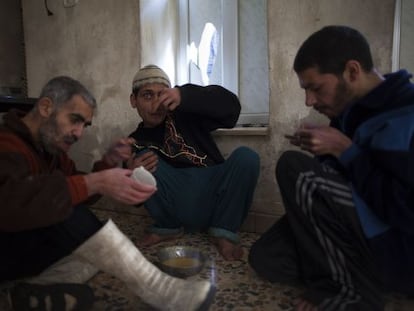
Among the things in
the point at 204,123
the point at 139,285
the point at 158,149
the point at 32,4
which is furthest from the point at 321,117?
the point at 32,4

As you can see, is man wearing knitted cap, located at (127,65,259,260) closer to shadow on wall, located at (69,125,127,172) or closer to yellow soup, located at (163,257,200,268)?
yellow soup, located at (163,257,200,268)

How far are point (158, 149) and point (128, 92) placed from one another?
1.91 ft

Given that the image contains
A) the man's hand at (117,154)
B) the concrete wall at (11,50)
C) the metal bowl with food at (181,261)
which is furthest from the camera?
the concrete wall at (11,50)

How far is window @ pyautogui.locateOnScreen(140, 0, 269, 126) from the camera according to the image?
1.88 m

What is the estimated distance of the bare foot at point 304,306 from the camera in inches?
34.8

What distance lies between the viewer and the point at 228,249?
133 cm

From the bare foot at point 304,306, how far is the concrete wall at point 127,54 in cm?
67

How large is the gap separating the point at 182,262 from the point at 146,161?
48 centimetres

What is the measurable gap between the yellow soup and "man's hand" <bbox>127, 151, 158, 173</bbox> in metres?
0.43

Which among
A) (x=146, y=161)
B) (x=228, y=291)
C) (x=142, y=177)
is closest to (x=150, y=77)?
(x=146, y=161)

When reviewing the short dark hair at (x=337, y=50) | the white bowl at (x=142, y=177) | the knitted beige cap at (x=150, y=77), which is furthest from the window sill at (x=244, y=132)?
the white bowl at (x=142, y=177)

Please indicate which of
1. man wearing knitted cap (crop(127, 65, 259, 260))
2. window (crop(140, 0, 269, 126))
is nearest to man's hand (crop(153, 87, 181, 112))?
man wearing knitted cap (crop(127, 65, 259, 260))

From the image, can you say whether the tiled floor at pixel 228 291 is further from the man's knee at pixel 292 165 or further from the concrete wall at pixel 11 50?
the concrete wall at pixel 11 50

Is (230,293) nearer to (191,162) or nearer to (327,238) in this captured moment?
(327,238)
